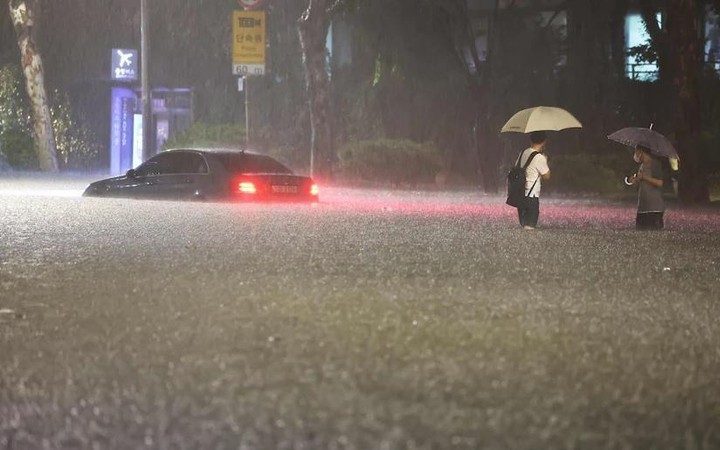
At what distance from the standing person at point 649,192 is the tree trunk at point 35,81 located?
99.8 ft

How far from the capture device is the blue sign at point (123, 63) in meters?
45.6

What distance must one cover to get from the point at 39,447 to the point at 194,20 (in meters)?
42.5

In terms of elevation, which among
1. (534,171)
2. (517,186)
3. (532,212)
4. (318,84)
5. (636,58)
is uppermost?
(636,58)

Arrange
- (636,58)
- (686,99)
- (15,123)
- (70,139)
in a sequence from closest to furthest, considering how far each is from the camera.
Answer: (686,99) < (636,58) < (15,123) < (70,139)

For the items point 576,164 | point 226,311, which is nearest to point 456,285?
point 226,311

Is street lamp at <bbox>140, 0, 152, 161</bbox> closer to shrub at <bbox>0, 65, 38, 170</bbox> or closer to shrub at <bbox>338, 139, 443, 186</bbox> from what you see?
shrub at <bbox>338, 139, 443, 186</bbox>

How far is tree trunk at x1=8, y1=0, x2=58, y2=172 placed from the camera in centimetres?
4441

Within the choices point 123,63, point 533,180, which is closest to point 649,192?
point 533,180

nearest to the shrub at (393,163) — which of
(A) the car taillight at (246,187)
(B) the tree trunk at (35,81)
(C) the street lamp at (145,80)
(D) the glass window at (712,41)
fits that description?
(C) the street lamp at (145,80)

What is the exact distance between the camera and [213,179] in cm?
2461

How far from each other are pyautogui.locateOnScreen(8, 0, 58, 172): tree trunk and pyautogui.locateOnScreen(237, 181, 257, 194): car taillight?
75.0 feet

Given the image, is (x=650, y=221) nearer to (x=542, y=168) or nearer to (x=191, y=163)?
(x=542, y=168)

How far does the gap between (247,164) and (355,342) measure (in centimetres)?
1740

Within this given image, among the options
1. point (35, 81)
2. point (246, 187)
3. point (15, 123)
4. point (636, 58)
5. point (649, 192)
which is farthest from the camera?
point (15, 123)
